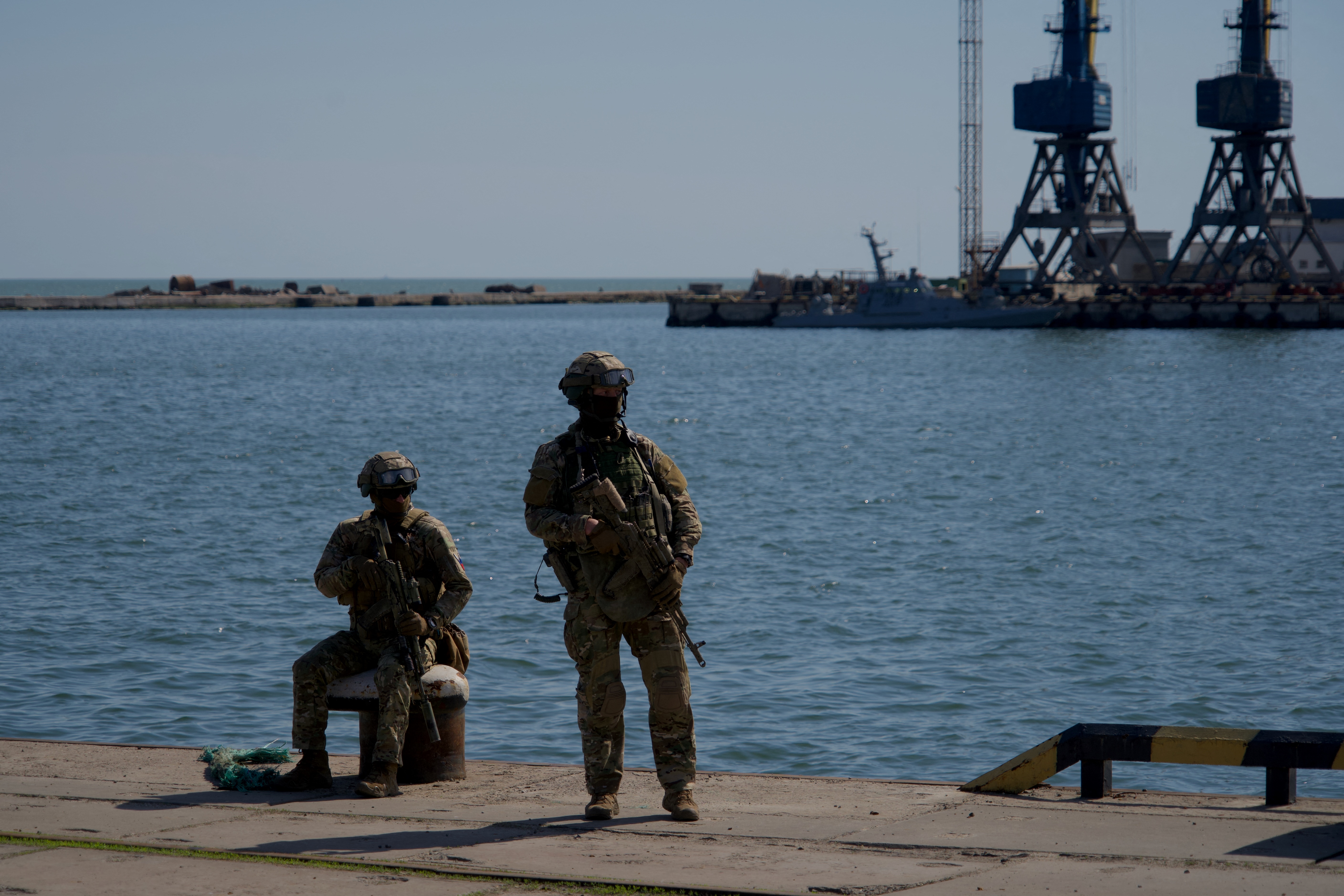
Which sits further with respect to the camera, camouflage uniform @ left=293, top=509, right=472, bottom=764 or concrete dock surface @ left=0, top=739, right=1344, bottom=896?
camouflage uniform @ left=293, top=509, right=472, bottom=764

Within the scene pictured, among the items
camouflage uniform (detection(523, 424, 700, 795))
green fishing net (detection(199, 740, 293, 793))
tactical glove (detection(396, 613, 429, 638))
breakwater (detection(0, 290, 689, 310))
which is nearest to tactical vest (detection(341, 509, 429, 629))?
tactical glove (detection(396, 613, 429, 638))

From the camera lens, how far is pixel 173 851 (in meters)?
5.82

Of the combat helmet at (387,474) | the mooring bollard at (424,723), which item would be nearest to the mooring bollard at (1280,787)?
the mooring bollard at (424,723)

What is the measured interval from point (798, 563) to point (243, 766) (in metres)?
13.8

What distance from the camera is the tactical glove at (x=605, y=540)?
6.46m

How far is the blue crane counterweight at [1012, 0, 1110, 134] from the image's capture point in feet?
307

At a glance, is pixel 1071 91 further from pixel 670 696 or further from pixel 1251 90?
pixel 670 696

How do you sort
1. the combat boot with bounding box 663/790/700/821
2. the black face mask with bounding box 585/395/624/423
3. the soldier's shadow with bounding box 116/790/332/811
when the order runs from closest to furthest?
the combat boot with bounding box 663/790/700/821, the black face mask with bounding box 585/395/624/423, the soldier's shadow with bounding box 116/790/332/811

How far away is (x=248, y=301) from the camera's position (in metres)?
169

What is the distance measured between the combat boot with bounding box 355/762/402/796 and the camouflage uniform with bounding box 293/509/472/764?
35 millimetres

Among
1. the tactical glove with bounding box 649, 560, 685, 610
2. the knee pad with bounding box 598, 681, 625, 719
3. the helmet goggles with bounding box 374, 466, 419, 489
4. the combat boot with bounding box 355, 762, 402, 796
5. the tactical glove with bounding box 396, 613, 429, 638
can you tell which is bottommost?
the combat boot with bounding box 355, 762, 402, 796

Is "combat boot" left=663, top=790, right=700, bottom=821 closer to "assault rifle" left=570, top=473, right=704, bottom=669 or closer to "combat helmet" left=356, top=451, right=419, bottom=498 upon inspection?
"assault rifle" left=570, top=473, right=704, bottom=669

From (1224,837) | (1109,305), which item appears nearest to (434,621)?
(1224,837)

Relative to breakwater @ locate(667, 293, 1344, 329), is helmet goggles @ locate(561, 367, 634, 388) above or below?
below
